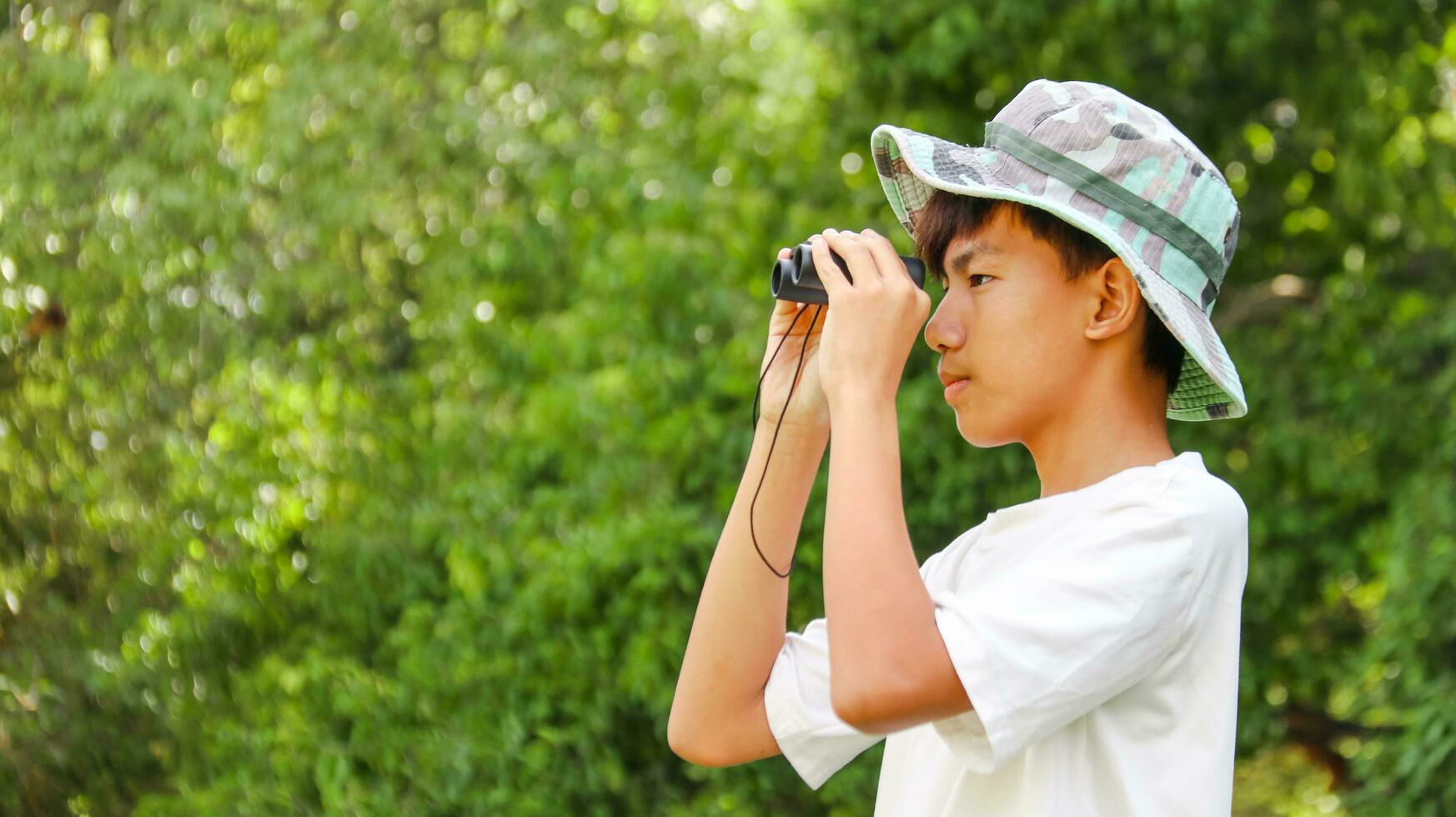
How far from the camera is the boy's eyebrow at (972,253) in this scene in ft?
4.14

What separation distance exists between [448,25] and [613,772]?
2.24m

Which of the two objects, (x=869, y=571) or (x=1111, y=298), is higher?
(x=1111, y=298)

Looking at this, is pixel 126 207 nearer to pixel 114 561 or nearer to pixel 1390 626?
pixel 114 561

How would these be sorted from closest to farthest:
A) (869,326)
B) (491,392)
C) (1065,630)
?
1. (1065,630)
2. (869,326)
3. (491,392)

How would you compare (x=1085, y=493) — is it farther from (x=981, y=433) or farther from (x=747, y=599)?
(x=747, y=599)

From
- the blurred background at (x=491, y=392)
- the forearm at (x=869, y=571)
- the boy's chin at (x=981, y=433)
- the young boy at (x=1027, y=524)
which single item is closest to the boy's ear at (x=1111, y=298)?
the young boy at (x=1027, y=524)

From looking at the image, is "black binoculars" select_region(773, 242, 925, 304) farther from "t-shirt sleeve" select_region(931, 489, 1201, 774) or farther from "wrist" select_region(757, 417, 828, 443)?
"t-shirt sleeve" select_region(931, 489, 1201, 774)

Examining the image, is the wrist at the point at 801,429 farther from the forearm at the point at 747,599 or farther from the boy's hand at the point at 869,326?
the boy's hand at the point at 869,326

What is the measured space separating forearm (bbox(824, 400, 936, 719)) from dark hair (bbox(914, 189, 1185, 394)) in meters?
0.23

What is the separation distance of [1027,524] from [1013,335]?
170 millimetres

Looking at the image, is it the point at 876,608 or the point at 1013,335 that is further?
the point at 1013,335

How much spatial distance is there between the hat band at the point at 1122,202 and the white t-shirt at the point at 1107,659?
18cm

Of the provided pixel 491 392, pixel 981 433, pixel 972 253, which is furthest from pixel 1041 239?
pixel 491 392

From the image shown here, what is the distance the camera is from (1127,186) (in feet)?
4.02
